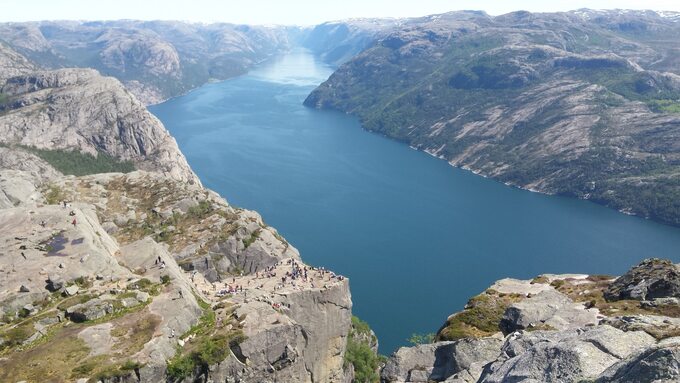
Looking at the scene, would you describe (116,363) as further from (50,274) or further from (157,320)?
(50,274)

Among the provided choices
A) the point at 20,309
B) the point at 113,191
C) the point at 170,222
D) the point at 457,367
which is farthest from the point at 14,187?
the point at 457,367

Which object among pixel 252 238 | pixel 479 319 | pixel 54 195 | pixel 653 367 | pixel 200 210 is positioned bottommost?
pixel 252 238

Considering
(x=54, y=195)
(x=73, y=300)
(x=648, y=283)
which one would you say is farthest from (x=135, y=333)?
(x=54, y=195)

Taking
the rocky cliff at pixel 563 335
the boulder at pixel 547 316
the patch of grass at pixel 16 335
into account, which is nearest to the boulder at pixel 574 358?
the rocky cliff at pixel 563 335

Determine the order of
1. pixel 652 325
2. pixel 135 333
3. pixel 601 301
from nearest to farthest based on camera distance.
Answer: pixel 652 325 → pixel 135 333 → pixel 601 301

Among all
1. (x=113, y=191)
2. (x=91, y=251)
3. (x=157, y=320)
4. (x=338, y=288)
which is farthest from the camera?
(x=113, y=191)

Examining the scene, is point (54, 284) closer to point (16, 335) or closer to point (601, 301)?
point (16, 335)

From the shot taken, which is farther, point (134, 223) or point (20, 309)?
point (134, 223)

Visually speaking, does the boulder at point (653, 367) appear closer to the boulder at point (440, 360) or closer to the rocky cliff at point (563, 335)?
the rocky cliff at point (563, 335)
